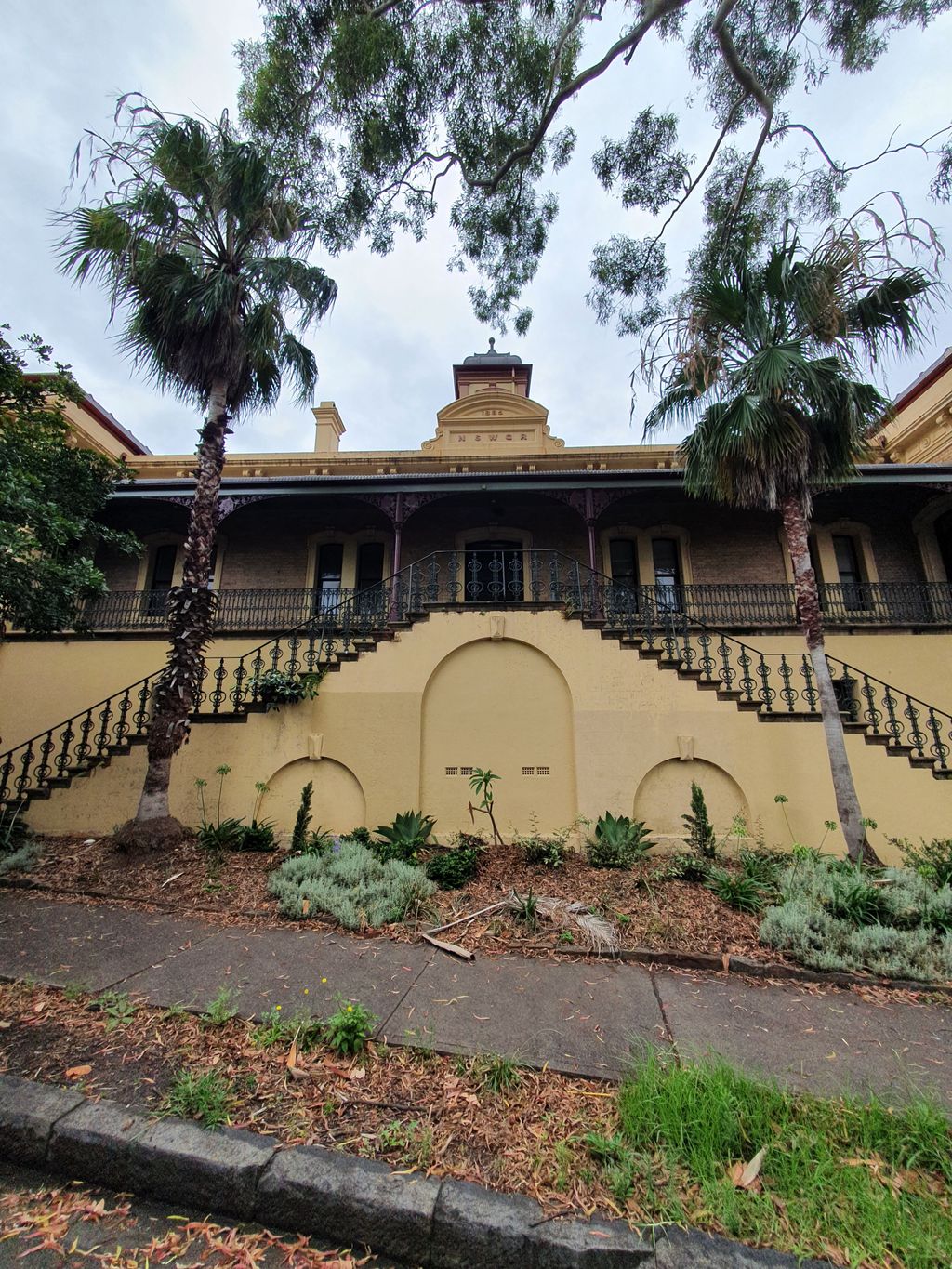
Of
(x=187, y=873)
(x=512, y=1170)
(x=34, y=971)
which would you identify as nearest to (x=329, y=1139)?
(x=512, y=1170)

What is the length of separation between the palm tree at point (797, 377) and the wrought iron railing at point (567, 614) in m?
1.51

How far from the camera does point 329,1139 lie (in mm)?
2396

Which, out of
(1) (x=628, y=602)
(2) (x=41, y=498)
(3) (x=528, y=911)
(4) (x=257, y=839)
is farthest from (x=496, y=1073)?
(1) (x=628, y=602)

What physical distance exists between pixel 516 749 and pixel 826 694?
408 cm

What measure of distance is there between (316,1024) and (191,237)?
965cm

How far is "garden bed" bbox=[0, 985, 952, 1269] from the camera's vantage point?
2.05 m

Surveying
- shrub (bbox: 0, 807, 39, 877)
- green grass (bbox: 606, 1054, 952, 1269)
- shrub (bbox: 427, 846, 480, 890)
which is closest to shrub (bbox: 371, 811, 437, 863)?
shrub (bbox: 427, 846, 480, 890)

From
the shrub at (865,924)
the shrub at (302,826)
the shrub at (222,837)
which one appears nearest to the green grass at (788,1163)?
the shrub at (865,924)

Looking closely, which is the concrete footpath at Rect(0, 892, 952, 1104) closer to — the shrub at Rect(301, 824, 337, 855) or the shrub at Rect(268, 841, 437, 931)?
the shrub at Rect(268, 841, 437, 931)

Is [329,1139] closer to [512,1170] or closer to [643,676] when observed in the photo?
[512,1170]

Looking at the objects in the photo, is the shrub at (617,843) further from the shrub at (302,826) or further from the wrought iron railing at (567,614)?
the shrub at (302,826)

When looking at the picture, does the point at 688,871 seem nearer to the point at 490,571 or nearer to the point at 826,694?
the point at 826,694

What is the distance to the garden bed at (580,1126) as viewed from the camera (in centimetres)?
205

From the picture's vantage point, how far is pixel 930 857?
654 centimetres
